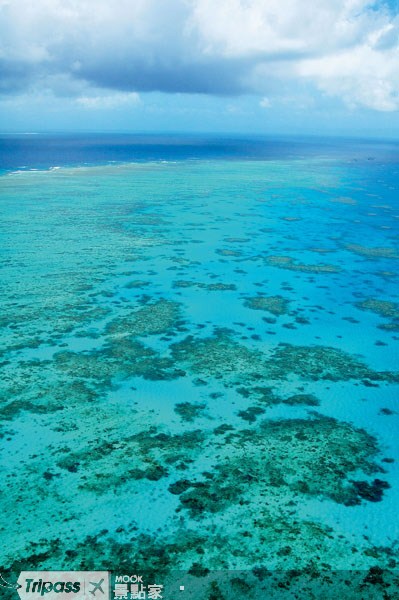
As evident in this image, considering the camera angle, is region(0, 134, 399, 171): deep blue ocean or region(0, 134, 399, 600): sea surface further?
region(0, 134, 399, 171): deep blue ocean

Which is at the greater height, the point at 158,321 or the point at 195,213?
the point at 195,213

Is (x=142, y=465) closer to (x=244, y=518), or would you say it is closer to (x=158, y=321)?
(x=244, y=518)

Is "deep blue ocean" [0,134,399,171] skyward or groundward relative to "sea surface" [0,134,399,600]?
skyward

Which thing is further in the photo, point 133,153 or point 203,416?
point 133,153

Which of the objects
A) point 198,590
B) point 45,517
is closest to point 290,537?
point 198,590

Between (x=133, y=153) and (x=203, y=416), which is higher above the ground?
(x=133, y=153)

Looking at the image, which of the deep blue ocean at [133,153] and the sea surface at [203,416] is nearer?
the sea surface at [203,416]

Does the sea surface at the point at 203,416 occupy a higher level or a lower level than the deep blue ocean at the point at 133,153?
lower

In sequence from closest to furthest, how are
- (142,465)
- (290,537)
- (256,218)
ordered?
(290,537) < (142,465) < (256,218)
